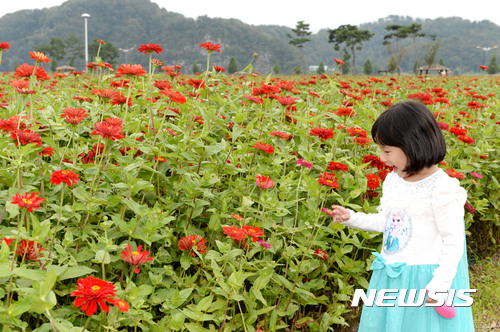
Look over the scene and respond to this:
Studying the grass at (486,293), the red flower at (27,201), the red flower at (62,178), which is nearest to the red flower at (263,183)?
the red flower at (62,178)

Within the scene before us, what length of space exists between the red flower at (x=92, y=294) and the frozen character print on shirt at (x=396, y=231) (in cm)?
107

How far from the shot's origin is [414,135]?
1.55 metres

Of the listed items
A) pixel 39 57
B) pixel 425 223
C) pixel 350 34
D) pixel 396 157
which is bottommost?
pixel 425 223

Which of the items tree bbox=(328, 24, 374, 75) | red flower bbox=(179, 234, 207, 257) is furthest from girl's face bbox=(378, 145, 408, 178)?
tree bbox=(328, 24, 374, 75)

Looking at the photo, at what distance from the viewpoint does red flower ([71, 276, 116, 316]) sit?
1.17 m

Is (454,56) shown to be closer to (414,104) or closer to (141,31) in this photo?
(141,31)

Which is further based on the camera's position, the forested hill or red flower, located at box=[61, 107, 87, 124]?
the forested hill

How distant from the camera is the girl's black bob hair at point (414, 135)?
1544mm

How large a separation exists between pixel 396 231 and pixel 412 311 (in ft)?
0.99

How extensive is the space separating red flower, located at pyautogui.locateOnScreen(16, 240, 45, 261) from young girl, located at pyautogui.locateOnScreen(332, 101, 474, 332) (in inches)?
50.9

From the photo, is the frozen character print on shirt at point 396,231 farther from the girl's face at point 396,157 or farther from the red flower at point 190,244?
the red flower at point 190,244

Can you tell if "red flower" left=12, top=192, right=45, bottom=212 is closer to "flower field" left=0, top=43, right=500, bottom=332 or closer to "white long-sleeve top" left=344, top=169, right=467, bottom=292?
"flower field" left=0, top=43, right=500, bottom=332

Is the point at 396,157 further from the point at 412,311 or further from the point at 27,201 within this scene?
the point at 27,201

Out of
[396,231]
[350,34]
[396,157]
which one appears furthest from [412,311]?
[350,34]
